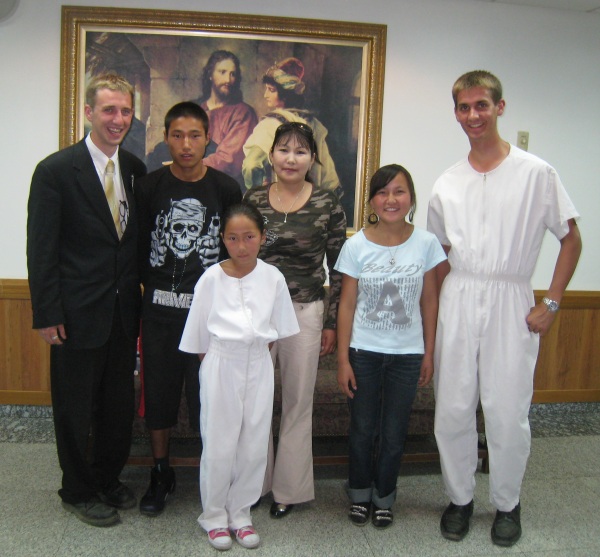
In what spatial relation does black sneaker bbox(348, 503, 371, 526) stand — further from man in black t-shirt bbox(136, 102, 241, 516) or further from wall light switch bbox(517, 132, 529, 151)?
wall light switch bbox(517, 132, 529, 151)

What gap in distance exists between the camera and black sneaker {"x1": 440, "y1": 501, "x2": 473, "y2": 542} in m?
2.03

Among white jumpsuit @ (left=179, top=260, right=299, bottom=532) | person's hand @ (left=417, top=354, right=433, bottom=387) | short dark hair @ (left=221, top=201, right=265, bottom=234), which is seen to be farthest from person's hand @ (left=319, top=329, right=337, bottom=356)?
short dark hair @ (left=221, top=201, right=265, bottom=234)

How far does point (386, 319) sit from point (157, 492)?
1151 millimetres

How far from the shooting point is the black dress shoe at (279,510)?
6.93 feet

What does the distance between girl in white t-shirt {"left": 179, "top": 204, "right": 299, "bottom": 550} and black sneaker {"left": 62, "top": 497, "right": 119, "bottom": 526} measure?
39 cm

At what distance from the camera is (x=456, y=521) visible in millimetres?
2053

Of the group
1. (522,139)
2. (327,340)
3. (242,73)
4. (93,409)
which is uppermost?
(242,73)

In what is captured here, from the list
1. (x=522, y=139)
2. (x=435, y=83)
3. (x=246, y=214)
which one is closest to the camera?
(x=246, y=214)

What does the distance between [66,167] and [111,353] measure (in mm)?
699

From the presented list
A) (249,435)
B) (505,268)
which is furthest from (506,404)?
(249,435)

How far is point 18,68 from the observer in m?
3.01

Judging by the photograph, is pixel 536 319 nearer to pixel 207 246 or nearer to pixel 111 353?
pixel 207 246

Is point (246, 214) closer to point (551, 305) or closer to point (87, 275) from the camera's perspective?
point (87, 275)

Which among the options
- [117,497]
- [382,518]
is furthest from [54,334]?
[382,518]
